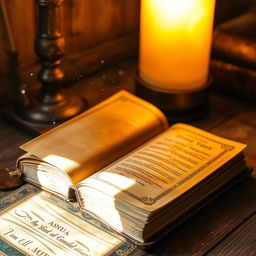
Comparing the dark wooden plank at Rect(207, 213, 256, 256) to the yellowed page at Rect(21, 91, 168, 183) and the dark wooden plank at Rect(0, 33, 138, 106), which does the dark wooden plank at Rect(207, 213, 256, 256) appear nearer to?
the yellowed page at Rect(21, 91, 168, 183)

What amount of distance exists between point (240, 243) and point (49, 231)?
401mm

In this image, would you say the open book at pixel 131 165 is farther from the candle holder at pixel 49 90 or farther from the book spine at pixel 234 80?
the book spine at pixel 234 80

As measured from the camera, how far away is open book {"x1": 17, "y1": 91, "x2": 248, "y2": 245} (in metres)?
1.18

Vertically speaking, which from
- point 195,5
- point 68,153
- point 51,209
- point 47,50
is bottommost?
point 51,209

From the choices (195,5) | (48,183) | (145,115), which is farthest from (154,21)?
(48,183)

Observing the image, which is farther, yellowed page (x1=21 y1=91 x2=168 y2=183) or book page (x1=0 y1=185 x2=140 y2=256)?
yellowed page (x1=21 y1=91 x2=168 y2=183)

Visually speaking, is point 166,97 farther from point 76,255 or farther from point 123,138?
point 76,255

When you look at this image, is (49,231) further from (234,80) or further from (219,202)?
(234,80)

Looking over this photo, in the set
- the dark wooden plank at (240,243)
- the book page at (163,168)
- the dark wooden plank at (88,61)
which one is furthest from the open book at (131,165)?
the dark wooden plank at (88,61)

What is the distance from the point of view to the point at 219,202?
132 centimetres

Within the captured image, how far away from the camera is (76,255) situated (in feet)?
3.76

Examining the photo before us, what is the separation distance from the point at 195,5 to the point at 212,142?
1.29 feet

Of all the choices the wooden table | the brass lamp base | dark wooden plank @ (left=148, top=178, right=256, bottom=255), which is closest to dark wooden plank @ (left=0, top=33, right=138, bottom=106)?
the wooden table

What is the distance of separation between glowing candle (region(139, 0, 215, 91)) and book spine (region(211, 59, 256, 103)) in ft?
0.54
